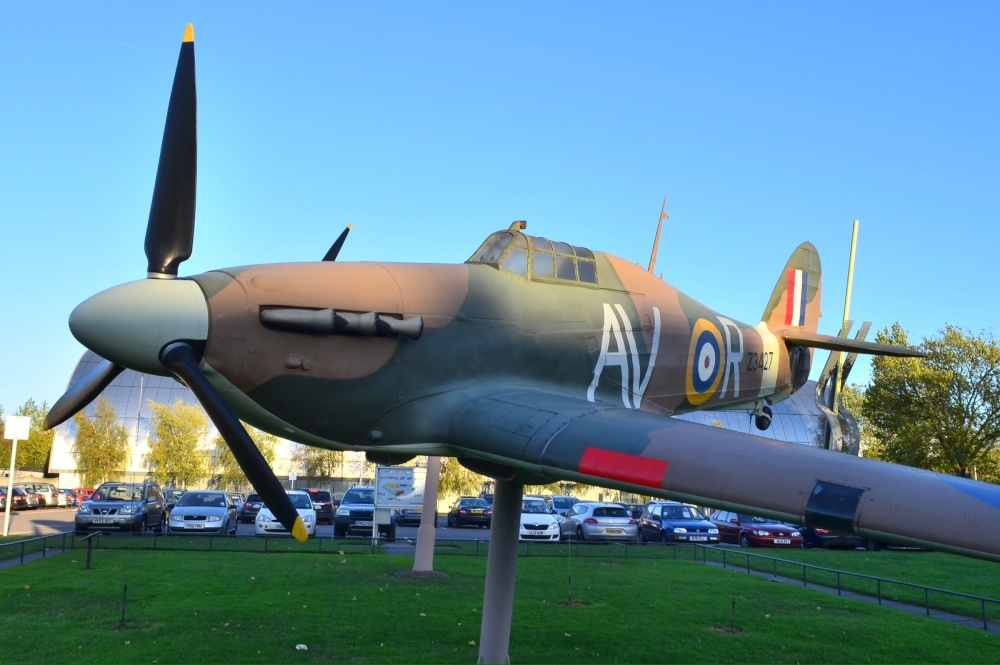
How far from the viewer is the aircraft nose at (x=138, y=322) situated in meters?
6.35

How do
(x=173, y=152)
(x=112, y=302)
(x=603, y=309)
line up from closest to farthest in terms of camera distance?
(x=112, y=302), (x=173, y=152), (x=603, y=309)

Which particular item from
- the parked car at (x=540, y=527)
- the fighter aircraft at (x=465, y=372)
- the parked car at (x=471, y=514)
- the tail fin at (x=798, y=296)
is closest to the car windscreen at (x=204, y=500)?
the parked car at (x=540, y=527)

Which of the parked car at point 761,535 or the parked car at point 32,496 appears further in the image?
the parked car at point 32,496

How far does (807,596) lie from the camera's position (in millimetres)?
17172

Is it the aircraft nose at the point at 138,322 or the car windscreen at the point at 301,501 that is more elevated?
the aircraft nose at the point at 138,322

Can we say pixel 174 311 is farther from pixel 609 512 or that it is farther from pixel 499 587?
pixel 609 512

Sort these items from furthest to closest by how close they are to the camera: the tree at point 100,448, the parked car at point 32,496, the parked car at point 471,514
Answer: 1. the tree at point 100,448
2. the parked car at point 32,496
3. the parked car at point 471,514

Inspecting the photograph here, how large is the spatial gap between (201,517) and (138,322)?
23.8m

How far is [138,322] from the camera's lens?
6402mm

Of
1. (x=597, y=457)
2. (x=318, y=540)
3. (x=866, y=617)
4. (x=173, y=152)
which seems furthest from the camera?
(x=318, y=540)

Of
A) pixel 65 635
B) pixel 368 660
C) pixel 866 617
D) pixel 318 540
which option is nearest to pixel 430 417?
pixel 368 660

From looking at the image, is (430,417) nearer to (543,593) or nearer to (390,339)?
(390,339)

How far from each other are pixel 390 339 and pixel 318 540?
679 inches

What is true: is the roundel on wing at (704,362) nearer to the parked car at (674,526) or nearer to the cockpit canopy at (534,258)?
the cockpit canopy at (534,258)
